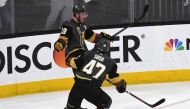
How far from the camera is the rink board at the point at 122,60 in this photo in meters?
7.10

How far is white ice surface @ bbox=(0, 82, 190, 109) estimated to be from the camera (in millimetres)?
6559

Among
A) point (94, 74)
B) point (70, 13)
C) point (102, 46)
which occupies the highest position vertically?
point (70, 13)

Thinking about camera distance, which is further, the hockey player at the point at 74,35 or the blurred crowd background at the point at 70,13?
the blurred crowd background at the point at 70,13

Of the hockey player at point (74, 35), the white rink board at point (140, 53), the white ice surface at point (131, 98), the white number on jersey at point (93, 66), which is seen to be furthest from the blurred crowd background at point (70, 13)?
the white number on jersey at point (93, 66)

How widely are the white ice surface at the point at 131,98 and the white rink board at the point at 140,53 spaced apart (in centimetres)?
25

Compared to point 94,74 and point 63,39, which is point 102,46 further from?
point 63,39

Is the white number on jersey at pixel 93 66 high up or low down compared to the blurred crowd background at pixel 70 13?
down

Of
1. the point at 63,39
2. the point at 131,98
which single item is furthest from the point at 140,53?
the point at 63,39

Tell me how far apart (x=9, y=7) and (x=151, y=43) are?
77.5 inches

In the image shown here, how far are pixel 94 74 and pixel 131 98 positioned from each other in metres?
2.09

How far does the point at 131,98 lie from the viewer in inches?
272

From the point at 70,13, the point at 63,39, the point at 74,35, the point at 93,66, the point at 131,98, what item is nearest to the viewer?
the point at 93,66

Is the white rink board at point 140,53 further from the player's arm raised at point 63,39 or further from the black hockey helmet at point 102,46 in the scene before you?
the black hockey helmet at point 102,46

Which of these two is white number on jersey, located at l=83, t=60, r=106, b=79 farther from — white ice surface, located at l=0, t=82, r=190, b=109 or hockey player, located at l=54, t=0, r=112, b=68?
white ice surface, located at l=0, t=82, r=190, b=109
